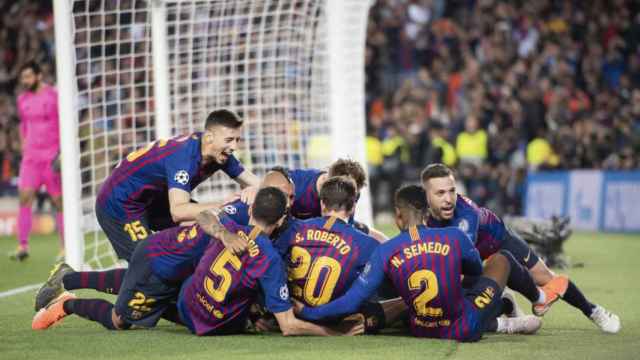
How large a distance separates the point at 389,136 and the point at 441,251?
14.0m

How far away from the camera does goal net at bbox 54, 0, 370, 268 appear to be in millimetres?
Result: 11180

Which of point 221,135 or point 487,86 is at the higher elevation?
point 487,86

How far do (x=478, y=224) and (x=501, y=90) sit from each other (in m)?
14.2

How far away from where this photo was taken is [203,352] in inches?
240

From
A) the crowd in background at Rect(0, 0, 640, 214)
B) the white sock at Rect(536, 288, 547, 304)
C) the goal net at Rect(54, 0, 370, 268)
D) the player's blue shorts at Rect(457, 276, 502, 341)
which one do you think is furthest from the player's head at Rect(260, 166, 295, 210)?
the crowd in background at Rect(0, 0, 640, 214)

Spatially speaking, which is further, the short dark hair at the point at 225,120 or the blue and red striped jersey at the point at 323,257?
the short dark hair at the point at 225,120

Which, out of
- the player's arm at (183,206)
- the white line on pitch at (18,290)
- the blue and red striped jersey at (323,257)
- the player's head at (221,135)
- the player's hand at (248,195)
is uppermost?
the player's head at (221,135)

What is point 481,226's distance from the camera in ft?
24.2

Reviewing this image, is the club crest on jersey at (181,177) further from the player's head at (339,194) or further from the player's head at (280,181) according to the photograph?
the player's head at (339,194)

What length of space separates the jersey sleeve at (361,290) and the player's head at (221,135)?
153 centimetres

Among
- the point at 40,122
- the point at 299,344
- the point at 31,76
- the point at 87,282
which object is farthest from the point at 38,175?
the point at 299,344

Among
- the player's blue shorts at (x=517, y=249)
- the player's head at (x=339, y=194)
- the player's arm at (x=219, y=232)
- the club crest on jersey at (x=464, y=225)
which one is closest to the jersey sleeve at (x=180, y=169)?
the player's arm at (x=219, y=232)

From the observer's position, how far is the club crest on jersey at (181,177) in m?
7.49

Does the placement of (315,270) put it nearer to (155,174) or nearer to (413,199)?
(413,199)
